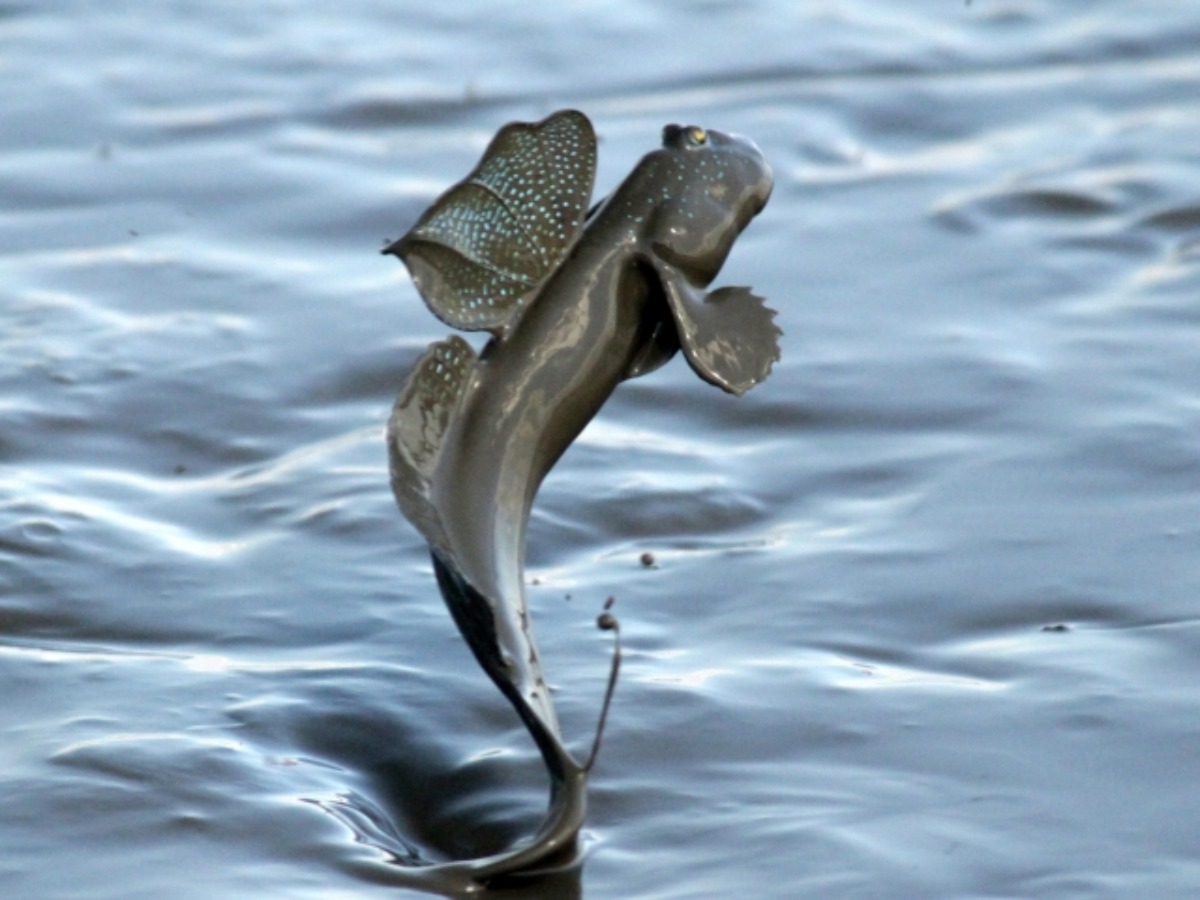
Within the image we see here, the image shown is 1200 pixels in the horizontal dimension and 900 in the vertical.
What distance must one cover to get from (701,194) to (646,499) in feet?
3.42

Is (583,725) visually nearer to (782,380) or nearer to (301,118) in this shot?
(782,380)

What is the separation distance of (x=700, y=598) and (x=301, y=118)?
2810 millimetres

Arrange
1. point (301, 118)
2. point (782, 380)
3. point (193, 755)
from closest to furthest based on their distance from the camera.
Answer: point (193, 755) < point (782, 380) < point (301, 118)

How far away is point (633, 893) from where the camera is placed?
2.31 m

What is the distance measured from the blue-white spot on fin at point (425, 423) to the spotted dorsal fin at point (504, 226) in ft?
0.17

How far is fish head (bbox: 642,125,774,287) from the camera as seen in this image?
8.00ft

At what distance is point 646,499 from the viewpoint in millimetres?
3451

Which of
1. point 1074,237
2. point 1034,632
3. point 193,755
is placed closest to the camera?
point 193,755

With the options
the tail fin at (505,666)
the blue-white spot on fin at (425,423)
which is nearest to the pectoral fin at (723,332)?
the blue-white spot on fin at (425,423)

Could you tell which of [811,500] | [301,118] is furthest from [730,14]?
[811,500]

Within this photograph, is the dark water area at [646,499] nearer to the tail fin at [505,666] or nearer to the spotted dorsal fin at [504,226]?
the tail fin at [505,666]

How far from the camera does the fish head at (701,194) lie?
244 cm

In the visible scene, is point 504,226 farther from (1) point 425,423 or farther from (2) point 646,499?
(2) point 646,499

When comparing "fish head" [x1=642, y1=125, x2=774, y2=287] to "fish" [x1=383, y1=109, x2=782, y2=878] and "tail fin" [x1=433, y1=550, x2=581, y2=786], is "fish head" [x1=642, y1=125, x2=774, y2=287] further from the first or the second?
"tail fin" [x1=433, y1=550, x2=581, y2=786]
